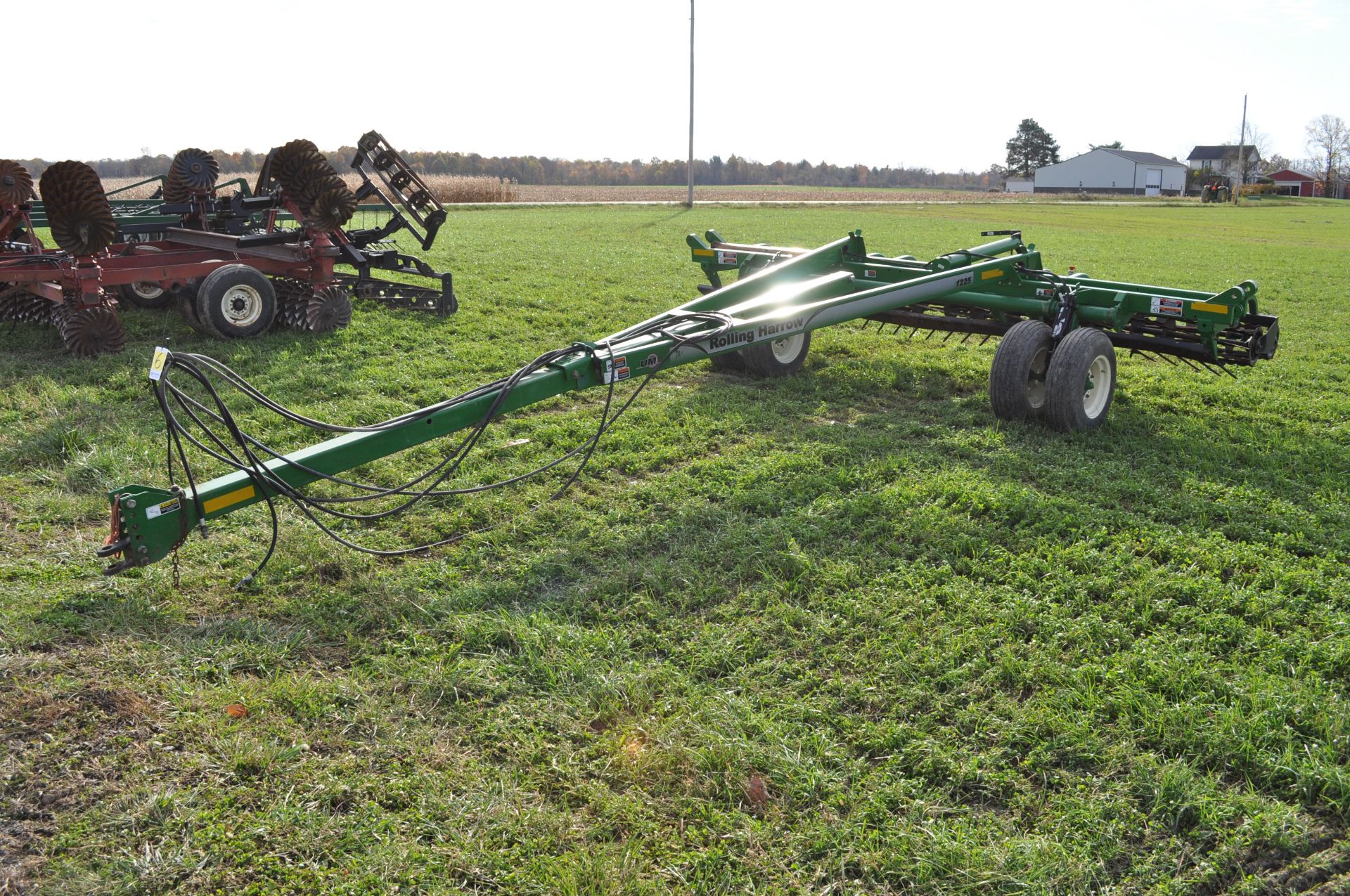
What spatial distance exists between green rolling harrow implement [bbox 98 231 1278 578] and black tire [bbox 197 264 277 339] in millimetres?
1235

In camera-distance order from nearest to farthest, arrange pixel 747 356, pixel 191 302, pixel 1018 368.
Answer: pixel 1018 368
pixel 747 356
pixel 191 302

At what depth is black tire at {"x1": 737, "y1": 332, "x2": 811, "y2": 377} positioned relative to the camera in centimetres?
851

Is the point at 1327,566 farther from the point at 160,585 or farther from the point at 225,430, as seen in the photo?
the point at 225,430

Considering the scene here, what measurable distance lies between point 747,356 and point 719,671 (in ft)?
16.2

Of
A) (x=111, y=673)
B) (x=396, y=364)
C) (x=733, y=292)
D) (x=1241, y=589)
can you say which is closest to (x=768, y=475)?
(x=733, y=292)

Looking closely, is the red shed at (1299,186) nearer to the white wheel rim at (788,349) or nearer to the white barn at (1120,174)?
the white barn at (1120,174)

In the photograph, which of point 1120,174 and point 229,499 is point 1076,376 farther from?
point 1120,174

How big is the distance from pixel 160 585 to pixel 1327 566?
5.61 meters

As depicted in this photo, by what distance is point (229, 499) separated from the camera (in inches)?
168

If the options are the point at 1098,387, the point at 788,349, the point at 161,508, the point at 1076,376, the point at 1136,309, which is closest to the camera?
the point at 161,508

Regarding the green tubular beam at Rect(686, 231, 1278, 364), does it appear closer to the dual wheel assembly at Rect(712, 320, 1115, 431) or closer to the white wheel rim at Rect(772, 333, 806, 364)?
the dual wheel assembly at Rect(712, 320, 1115, 431)

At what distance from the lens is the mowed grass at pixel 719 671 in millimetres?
2936

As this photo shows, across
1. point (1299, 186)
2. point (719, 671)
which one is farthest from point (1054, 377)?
point (1299, 186)

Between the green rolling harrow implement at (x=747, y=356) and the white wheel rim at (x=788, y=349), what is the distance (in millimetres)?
14
